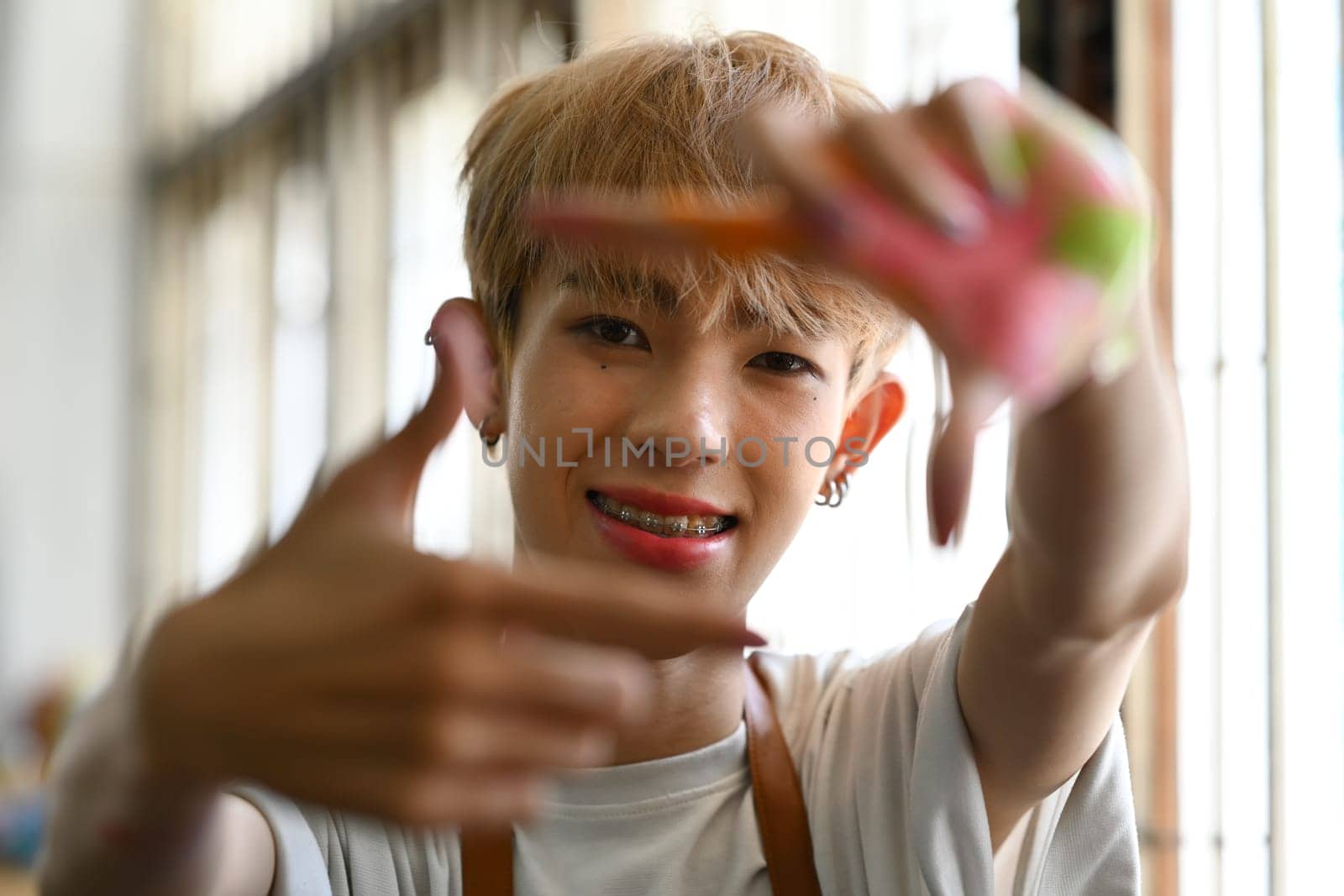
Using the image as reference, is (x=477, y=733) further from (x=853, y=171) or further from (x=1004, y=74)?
(x=1004, y=74)

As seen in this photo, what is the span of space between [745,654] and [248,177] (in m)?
2.91

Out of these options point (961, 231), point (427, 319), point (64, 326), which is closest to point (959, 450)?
point (961, 231)

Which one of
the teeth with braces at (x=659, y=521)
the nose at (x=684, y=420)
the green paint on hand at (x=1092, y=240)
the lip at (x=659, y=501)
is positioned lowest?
the teeth with braces at (x=659, y=521)

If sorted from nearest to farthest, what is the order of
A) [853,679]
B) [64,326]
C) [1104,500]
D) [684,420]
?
[1104,500], [684,420], [853,679], [64,326]

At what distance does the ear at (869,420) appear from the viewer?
0.91 m

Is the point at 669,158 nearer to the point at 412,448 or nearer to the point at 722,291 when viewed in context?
the point at 722,291

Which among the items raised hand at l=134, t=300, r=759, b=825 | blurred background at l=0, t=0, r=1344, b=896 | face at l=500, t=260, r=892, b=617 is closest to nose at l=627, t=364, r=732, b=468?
face at l=500, t=260, r=892, b=617

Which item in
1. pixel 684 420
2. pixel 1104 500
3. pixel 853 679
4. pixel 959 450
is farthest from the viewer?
pixel 853 679

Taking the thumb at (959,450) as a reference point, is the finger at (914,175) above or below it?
above

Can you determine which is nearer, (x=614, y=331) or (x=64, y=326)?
(x=614, y=331)

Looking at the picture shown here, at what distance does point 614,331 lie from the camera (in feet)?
2.61

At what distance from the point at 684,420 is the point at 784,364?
0.27 ft

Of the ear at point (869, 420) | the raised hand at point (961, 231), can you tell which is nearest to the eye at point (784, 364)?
the ear at point (869, 420)

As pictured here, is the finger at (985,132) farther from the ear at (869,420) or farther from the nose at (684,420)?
the ear at (869,420)
